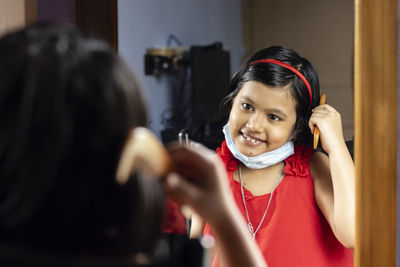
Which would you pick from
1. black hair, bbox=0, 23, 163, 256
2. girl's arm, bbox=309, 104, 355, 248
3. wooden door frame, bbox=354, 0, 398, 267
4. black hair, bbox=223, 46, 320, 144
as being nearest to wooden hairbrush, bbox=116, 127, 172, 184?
black hair, bbox=0, 23, 163, 256

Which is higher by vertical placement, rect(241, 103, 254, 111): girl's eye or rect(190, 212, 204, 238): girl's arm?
rect(241, 103, 254, 111): girl's eye

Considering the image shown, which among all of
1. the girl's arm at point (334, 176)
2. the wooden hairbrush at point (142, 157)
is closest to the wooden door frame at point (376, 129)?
the girl's arm at point (334, 176)

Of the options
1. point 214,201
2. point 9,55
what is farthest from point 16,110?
point 214,201

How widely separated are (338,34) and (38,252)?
2.86m

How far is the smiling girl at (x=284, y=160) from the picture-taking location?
91cm

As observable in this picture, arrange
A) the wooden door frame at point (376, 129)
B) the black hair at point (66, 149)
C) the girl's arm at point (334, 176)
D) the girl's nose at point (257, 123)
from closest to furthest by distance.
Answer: the black hair at point (66, 149) < the wooden door frame at point (376, 129) < the girl's arm at point (334, 176) < the girl's nose at point (257, 123)

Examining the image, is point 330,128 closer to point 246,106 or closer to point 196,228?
point 246,106

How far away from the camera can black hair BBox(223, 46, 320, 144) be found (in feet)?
3.09

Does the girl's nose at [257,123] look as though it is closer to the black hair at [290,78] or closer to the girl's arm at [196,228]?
the black hair at [290,78]

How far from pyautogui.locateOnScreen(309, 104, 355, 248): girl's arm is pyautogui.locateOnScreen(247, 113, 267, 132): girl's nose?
82mm

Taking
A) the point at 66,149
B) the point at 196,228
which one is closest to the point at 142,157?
the point at 66,149

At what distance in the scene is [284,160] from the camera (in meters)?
0.99

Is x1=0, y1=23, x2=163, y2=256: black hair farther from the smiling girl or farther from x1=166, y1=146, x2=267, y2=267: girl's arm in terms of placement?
the smiling girl

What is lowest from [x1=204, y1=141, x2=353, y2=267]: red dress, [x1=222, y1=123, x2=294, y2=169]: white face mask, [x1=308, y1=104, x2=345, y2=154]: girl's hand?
[x1=204, y1=141, x2=353, y2=267]: red dress
